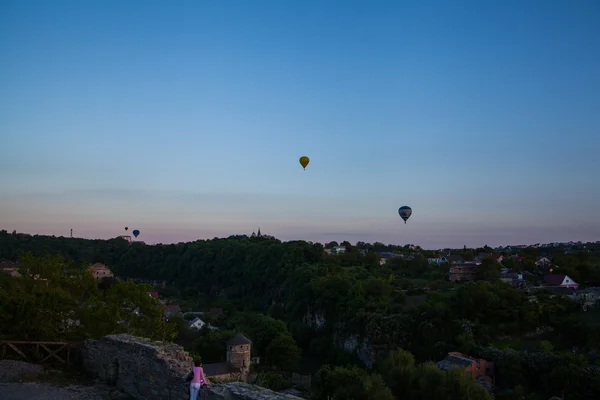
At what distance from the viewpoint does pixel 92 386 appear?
9.02 meters

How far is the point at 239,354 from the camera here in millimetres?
32219

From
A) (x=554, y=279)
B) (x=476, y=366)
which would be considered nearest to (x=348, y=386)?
(x=476, y=366)

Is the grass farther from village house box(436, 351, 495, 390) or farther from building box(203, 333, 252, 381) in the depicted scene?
village house box(436, 351, 495, 390)

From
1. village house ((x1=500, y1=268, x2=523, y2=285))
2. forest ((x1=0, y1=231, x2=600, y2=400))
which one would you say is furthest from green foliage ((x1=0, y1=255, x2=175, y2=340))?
village house ((x1=500, y1=268, x2=523, y2=285))

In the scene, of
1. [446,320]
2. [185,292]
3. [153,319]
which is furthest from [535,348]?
[185,292]

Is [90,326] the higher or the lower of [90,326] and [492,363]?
the higher

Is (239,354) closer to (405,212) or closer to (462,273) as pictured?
(405,212)

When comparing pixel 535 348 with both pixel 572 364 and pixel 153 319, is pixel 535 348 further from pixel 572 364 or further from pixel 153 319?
pixel 153 319

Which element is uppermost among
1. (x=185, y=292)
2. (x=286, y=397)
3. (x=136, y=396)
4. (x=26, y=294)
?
(x=26, y=294)

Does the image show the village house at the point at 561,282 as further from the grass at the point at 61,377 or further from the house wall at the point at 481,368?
the grass at the point at 61,377

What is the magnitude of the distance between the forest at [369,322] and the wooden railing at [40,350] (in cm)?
37

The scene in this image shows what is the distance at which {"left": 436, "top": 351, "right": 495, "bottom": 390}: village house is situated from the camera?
2852cm

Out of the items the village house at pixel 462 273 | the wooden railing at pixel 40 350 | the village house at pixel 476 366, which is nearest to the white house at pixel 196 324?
the village house at pixel 476 366

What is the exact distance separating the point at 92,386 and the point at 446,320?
114 feet
